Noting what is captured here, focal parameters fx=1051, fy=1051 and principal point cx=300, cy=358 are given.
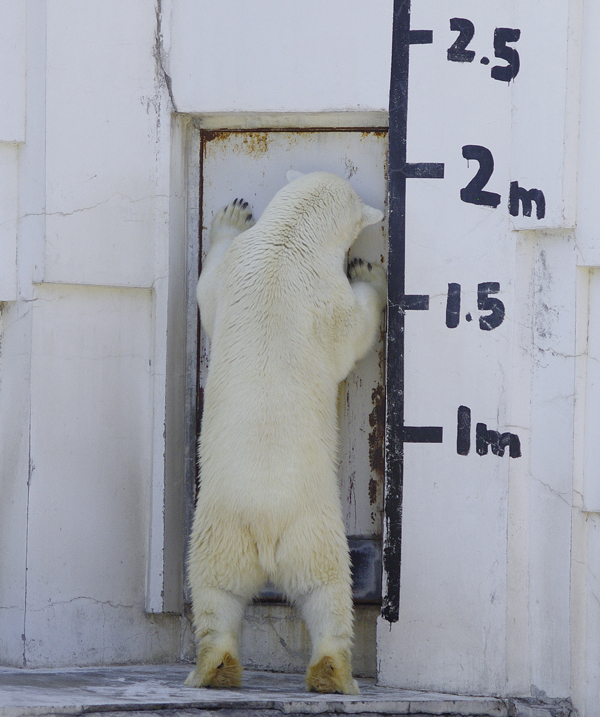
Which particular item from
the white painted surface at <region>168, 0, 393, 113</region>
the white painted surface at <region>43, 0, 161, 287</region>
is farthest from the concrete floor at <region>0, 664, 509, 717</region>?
the white painted surface at <region>168, 0, 393, 113</region>

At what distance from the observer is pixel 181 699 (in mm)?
3479

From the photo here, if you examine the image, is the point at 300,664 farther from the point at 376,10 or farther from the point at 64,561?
the point at 376,10

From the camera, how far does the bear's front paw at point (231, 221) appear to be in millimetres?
4340

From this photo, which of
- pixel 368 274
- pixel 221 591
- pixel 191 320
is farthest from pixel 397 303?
pixel 221 591

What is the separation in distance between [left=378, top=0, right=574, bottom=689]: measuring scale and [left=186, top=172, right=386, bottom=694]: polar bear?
0.27 meters

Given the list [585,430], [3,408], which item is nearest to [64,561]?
[3,408]

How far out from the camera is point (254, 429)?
147 inches

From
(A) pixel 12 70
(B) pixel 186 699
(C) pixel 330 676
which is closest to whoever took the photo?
(B) pixel 186 699

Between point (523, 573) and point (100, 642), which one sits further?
point (100, 642)

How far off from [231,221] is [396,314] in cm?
81

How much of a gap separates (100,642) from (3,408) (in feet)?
3.39

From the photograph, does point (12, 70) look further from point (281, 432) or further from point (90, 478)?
point (281, 432)

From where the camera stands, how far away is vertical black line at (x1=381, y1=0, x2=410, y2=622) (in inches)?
160

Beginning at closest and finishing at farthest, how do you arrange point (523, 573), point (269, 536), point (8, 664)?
point (269, 536) < point (523, 573) < point (8, 664)
